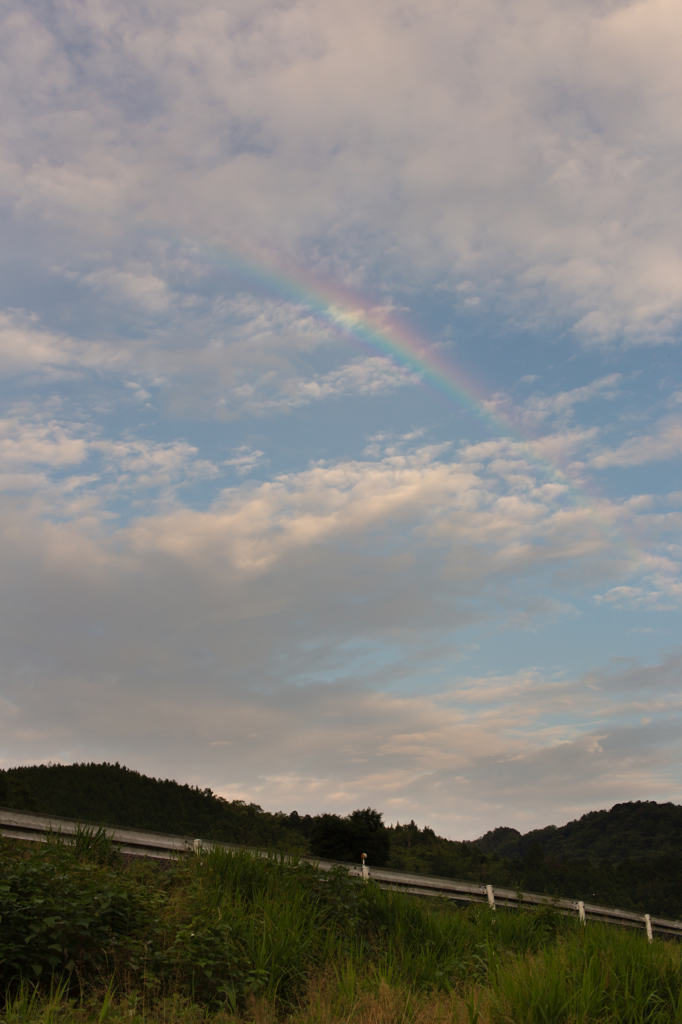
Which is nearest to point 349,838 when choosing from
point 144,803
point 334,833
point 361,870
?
point 334,833

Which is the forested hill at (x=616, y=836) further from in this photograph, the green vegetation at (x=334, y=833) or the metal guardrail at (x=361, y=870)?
the metal guardrail at (x=361, y=870)

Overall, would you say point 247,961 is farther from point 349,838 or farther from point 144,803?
point 144,803

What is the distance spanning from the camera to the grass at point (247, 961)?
22.7ft

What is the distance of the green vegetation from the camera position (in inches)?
2195

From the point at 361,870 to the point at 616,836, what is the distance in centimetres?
11047

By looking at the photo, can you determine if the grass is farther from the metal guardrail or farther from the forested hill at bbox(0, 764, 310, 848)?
the forested hill at bbox(0, 764, 310, 848)

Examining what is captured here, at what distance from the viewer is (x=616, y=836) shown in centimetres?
10769

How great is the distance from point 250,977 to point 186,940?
77 centimetres

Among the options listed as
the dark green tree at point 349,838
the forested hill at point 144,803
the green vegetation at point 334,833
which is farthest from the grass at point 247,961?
the forested hill at point 144,803

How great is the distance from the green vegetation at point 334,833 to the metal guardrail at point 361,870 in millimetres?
30951

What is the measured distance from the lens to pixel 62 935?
23.6ft

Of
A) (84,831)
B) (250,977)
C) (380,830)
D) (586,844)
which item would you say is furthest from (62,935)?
(586,844)

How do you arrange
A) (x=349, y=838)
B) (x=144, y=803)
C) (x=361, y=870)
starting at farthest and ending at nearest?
(x=144, y=803)
(x=349, y=838)
(x=361, y=870)

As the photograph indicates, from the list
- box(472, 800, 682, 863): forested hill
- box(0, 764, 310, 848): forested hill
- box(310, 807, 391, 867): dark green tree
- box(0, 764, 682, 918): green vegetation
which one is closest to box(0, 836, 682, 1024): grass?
box(0, 764, 682, 918): green vegetation
